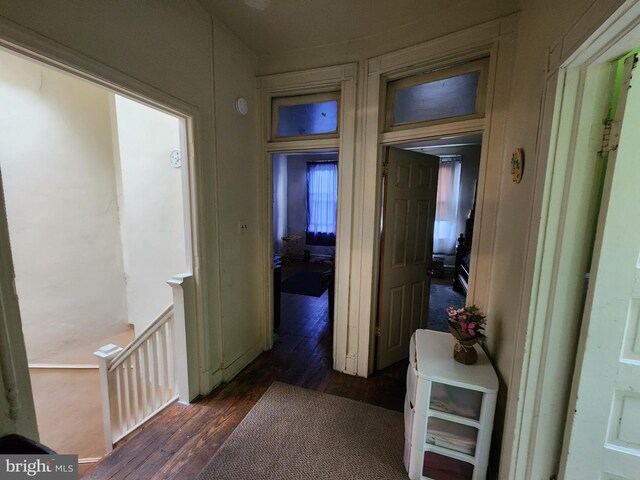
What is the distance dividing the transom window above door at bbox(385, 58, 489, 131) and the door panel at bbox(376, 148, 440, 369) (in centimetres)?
29

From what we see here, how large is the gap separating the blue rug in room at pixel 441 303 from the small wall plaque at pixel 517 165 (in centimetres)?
223

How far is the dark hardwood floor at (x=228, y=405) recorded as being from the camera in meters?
1.52

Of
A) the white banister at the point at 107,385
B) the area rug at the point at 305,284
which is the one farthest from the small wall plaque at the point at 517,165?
the area rug at the point at 305,284

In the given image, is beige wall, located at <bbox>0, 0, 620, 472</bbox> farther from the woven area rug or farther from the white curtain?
the white curtain

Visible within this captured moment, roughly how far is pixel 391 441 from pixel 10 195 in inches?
143

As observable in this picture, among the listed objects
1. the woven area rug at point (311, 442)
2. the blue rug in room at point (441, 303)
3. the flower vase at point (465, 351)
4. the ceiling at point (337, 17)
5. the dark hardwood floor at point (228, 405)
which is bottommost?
the dark hardwood floor at point (228, 405)

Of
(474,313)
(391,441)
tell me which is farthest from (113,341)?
(474,313)

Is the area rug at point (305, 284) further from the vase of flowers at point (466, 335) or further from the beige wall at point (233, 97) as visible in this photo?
the vase of flowers at point (466, 335)

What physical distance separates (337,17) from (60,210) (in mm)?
3030

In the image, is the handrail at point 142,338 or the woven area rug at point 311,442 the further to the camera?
the handrail at point 142,338

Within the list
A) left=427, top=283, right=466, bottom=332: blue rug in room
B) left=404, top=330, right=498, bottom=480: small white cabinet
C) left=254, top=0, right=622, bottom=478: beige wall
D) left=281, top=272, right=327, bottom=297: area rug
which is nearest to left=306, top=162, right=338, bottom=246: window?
left=281, top=272, right=327, bottom=297: area rug

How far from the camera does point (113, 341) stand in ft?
9.72

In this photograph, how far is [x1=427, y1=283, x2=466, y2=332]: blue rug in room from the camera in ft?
10.8

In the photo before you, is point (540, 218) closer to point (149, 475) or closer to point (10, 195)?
point (149, 475)
